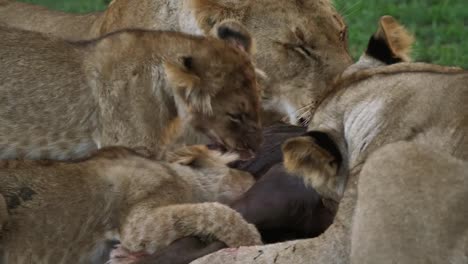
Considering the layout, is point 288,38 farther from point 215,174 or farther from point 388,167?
point 388,167

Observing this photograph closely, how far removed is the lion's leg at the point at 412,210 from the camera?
10.6ft

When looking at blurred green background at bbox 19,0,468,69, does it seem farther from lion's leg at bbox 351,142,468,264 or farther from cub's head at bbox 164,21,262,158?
lion's leg at bbox 351,142,468,264

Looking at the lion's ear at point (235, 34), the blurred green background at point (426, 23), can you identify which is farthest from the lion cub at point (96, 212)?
the blurred green background at point (426, 23)

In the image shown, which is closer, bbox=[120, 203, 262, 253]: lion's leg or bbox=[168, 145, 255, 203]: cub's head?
bbox=[120, 203, 262, 253]: lion's leg

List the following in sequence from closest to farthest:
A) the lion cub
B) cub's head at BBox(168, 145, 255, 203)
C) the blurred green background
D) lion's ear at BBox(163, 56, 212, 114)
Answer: the lion cub < cub's head at BBox(168, 145, 255, 203) < lion's ear at BBox(163, 56, 212, 114) < the blurred green background

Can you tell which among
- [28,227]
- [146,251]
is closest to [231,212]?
[146,251]

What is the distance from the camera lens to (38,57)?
5.29m

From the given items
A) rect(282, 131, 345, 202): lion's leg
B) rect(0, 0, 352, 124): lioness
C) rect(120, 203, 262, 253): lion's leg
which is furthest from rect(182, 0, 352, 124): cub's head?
rect(282, 131, 345, 202): lion's leg

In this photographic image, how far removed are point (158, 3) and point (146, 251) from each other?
196 cm

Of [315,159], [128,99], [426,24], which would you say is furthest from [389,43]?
[426,24]

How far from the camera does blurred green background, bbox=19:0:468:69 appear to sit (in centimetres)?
959

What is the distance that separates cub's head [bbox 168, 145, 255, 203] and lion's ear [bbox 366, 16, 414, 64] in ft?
2.58

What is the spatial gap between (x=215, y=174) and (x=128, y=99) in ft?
1.68

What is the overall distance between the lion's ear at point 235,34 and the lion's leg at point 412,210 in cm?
204
